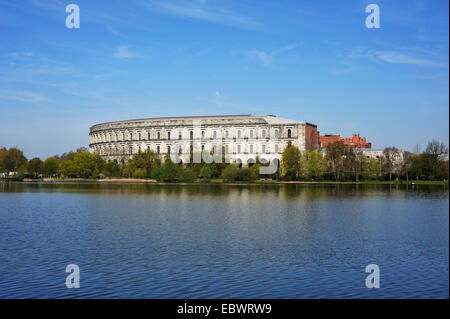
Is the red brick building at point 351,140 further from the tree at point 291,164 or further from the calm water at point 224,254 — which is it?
the calm water at point 224,254

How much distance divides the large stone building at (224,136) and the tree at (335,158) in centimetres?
1473

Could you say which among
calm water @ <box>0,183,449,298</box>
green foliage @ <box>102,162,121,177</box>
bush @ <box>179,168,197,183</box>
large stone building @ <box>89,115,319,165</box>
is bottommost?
calm water @ <box>0,183,449,298</box>

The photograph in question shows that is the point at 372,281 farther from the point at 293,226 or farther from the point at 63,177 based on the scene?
the point at 63,177

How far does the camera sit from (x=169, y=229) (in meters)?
22.3

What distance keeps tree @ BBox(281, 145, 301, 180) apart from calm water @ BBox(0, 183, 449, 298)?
5711 centimetres

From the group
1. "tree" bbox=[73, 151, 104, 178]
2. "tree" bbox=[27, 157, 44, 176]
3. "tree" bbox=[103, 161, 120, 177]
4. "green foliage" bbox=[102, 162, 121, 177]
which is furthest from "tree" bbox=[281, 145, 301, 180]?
"tree" bbox=[27, 157, 44, 176]

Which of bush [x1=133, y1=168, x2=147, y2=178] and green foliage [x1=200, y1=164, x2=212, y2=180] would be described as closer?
green foliage [x1=200, y1=164, x2=212, y2=180]

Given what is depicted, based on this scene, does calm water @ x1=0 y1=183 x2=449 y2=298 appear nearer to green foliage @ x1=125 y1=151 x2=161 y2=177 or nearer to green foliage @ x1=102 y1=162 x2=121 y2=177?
green foliage @ x1=125 y1=151 x2=161 y2=177

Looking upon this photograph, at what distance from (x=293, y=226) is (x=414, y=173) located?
210 ft

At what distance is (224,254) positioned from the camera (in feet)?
53.9

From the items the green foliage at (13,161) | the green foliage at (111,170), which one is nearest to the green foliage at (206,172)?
the green foliage at (111,170)

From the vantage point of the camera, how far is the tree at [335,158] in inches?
3364

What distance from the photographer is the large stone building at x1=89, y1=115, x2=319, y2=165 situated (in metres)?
104

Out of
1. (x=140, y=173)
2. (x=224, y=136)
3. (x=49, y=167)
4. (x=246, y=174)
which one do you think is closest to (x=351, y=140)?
(x=224, y=136)
